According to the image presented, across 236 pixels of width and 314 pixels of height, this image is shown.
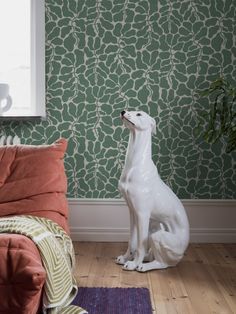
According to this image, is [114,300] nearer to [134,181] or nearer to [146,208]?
[146,208]

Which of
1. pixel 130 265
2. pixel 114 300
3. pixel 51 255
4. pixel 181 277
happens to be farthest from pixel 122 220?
pixel 51 255

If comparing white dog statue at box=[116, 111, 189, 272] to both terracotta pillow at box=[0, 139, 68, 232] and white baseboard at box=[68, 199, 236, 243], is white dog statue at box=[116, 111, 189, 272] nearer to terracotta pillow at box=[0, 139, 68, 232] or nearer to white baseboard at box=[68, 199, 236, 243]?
terracotta pillow at box=[0, 139, 68, 232]

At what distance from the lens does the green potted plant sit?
13.5ft

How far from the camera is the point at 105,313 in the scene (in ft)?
9.34

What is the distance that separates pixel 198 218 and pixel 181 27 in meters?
1.63

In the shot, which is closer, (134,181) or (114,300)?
(114,300)

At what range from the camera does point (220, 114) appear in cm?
438

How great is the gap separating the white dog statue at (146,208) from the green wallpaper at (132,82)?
769 mm

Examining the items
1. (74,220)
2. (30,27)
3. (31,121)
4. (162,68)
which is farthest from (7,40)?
(74,220)

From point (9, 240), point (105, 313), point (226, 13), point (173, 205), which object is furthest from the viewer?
point (226, 13)

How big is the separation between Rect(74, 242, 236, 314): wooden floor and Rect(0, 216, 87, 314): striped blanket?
1.76ft

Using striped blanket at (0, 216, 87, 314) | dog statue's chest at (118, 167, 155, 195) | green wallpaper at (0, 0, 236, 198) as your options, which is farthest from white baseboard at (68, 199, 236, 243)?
striped blanket at (0, 216, 87, 314)

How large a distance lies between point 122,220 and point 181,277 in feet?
3.74

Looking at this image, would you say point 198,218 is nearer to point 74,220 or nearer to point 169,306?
point 74,220
